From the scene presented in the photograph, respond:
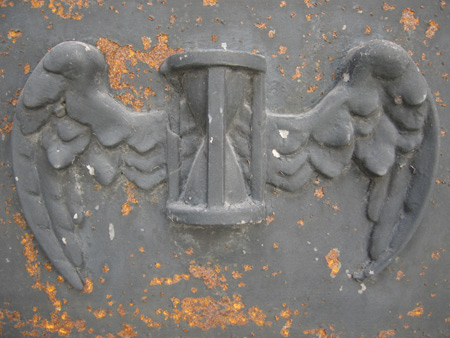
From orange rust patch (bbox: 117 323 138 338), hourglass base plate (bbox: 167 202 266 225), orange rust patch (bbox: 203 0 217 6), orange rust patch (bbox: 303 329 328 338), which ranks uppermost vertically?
orange rust patch (bbox: 203 0 217 6)

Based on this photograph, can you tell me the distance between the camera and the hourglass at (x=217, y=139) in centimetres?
69

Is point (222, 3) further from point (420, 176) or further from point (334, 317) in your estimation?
point (334, 317)

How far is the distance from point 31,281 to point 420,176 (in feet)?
2.59

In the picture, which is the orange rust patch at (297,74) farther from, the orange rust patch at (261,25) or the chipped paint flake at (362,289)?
the chipped paint flake at (362,289)

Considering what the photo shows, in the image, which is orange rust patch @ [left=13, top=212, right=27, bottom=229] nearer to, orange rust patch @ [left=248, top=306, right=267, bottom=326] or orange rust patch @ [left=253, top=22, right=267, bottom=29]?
orange rust patch @ [left=248, top=306, right=267, bottom=326]

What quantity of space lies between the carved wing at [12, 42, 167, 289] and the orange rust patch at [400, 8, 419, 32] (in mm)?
488

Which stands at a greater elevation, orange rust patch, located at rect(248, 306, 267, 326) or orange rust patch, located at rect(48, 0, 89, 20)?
orange rust patch, located at rect(48, 0, 89, 20)

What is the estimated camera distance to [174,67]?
0.72 meters

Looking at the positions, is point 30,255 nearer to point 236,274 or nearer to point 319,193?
point 236,274

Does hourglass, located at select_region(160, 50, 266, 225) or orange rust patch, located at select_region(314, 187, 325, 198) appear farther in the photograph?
orange rust patch, located at select_region(314, 187, 325, 198)

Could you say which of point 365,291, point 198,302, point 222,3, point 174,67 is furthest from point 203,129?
point 365,291

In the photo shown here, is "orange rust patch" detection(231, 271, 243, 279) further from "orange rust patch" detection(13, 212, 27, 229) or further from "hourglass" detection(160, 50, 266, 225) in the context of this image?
"orange rust patch" detection(13, 212, 27, 229)

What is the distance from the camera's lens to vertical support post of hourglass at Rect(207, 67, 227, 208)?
688 millimetres

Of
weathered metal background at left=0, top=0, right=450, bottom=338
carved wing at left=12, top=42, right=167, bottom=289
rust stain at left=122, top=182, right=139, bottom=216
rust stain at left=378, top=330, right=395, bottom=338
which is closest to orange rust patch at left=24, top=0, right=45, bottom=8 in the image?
weathered metal background at left=0, top=0, right=450, bottom=338
